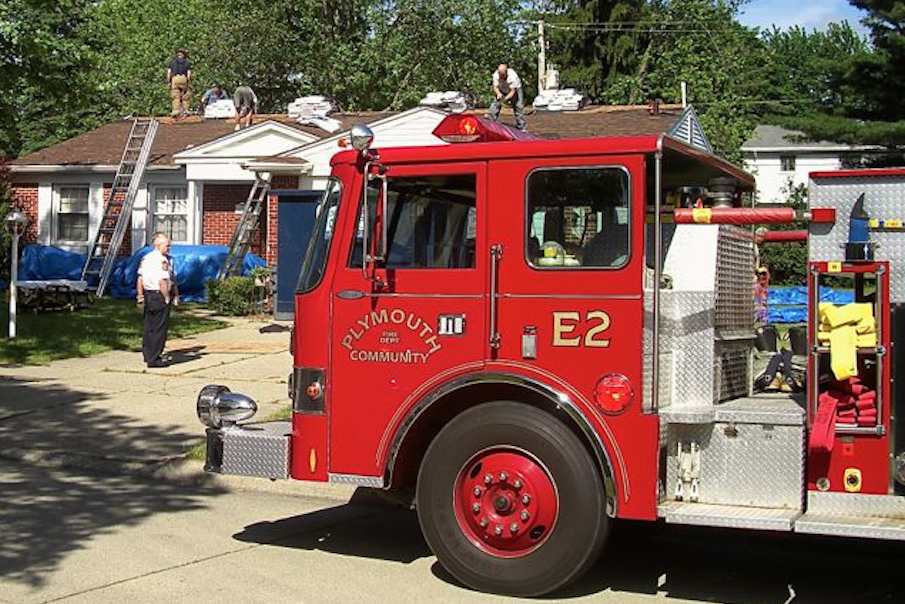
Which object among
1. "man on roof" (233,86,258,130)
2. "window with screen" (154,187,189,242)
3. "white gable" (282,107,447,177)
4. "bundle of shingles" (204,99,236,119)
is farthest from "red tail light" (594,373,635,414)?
"bundle of shingles" (204,99,236,119)

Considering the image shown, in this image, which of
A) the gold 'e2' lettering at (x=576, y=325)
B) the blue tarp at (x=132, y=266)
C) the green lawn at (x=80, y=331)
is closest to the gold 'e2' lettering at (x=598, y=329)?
the gold 'e2' lettering at (x=576, y=325)

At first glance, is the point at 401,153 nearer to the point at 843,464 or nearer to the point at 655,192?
the point at 655,192

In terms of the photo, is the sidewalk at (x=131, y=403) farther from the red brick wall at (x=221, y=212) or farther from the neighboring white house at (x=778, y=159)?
the neighboring white house at (x=778, y=159)

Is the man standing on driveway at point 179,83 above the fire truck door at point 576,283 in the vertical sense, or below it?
above

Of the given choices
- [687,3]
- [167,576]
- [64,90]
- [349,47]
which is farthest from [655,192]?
[687,3]

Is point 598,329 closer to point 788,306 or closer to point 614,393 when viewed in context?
point 614,393

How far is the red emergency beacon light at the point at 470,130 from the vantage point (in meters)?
6.21

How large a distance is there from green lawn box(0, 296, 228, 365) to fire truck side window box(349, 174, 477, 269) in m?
10.1

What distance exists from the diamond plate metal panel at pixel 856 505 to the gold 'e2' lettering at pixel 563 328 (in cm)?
136

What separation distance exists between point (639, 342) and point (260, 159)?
1853 cm

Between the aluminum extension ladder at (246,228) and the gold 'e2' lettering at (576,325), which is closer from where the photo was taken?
the gold 'e2' lettering at (576,325)

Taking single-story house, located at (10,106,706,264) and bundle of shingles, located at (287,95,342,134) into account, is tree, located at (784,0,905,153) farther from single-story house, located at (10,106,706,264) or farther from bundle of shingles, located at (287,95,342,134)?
bundle of shingles, located at (287,95,342,134)

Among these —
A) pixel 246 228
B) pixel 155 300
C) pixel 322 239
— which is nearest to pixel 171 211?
pixel 246 228

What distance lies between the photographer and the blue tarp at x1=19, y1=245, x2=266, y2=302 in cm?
2350
